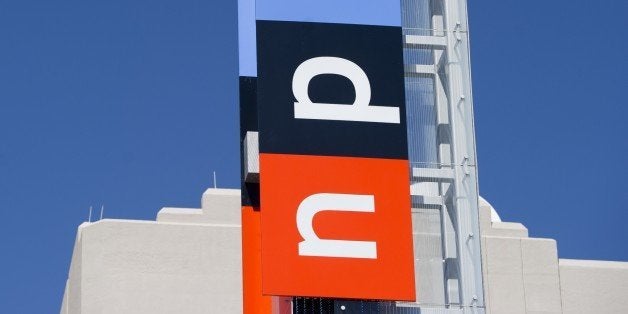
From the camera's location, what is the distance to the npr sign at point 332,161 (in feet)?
105

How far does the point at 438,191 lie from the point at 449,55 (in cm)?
250

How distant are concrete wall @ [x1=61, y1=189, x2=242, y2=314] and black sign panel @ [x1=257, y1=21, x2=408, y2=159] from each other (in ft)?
92.3

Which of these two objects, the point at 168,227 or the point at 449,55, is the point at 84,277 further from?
the point at 449,55

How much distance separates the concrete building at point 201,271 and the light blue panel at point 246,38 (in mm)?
24948

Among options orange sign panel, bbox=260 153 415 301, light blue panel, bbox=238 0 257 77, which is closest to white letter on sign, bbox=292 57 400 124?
orange sign panel, bbox=260 153 415 301

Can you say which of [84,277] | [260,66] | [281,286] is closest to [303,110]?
[260,66]

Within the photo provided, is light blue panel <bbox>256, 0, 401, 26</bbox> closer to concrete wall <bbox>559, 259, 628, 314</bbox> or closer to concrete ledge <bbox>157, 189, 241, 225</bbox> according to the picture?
concrete ledge <bbox>157, 189, 241, 225</bbox>

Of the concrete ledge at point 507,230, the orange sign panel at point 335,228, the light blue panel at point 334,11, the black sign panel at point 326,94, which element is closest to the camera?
the orange sign panel at point 335,228

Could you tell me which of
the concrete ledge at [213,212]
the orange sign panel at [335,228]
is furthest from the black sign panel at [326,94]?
the concrete ledge at [213,212]

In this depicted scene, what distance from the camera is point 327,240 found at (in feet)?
105

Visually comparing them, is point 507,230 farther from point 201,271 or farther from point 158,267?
point 158,267

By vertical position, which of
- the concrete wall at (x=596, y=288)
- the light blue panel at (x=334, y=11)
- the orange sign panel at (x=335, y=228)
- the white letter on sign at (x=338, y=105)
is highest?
the concrete wall at (x=596, y=288)

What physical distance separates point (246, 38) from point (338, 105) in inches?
164

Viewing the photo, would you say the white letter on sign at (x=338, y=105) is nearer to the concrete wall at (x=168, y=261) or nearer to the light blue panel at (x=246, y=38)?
the light blue panel at (x=246, y=38)
